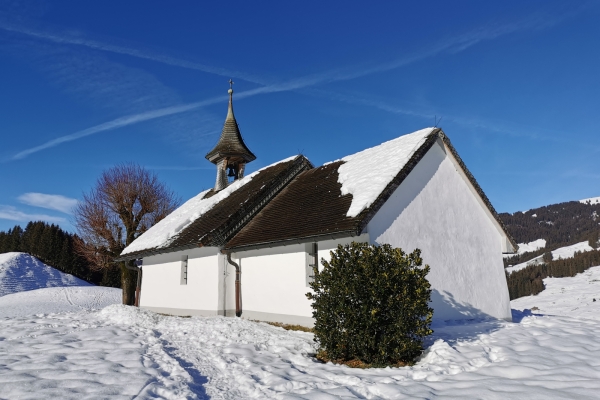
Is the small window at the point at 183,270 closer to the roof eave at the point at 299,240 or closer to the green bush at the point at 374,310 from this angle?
the roof eave at the point at 299,240

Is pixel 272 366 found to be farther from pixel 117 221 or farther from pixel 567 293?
pixel 567 293

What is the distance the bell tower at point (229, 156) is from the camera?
2358cm

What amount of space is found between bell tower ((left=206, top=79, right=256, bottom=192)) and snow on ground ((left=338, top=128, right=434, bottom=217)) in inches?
378

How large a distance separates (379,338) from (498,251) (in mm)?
9239

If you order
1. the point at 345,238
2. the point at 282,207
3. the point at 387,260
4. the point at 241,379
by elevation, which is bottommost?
the point at 241,379

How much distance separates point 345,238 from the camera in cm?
1112

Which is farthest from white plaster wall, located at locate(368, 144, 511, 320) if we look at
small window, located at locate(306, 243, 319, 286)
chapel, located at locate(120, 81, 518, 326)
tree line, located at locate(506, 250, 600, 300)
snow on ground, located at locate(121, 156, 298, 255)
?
tree line, located at locate(506, 250, 600, 300)

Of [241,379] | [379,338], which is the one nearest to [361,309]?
[379,338]

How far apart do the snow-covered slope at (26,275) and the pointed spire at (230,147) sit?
2982 centimetres

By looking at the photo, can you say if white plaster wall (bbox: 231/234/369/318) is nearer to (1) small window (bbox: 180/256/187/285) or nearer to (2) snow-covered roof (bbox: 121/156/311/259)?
(2) snow-covered roof (bbox: 121/156/311/259)

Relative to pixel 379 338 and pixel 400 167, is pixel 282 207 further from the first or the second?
pixel 379 338

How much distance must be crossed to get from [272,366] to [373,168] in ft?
25.3

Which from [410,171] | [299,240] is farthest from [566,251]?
[299,240]

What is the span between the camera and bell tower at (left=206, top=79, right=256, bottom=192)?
2358 cm
